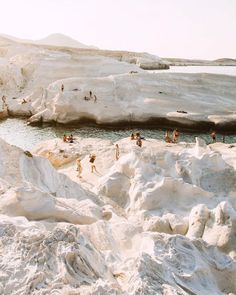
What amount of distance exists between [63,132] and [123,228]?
2970 cm

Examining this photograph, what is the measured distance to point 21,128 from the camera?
41656 millimetres

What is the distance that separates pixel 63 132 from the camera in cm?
4041

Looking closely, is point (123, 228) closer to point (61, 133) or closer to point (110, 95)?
point (61, 133)

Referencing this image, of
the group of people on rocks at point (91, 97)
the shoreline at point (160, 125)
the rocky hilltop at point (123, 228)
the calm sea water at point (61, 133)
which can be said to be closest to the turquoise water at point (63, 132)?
the calm sea water at point (61, 133)

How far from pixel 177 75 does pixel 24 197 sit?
142ft

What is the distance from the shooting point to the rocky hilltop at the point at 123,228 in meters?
7.81

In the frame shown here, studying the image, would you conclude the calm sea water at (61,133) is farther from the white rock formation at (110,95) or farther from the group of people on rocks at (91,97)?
the group of people on rocks at (91,97)

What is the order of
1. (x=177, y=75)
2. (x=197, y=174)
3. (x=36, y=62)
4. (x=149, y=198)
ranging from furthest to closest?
(x=36, y=62), (x=177, y=75), (x=197, y=174), (x=149, y=198)

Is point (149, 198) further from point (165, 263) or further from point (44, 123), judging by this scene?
point (44, 123)

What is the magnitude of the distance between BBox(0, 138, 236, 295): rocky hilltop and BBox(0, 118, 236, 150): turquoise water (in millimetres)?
14661

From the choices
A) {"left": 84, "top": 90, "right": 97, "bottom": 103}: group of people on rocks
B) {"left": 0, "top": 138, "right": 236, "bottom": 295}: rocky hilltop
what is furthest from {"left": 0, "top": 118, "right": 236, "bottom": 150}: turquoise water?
{"left": 0, "top": 138, "right": 236, "bottom": 295}: rocky hilltop

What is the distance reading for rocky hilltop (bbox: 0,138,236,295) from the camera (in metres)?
7.81

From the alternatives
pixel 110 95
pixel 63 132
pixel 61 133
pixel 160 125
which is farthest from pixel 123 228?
pixel 110 95

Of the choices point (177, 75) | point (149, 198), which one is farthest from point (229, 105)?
point (149, 198)
